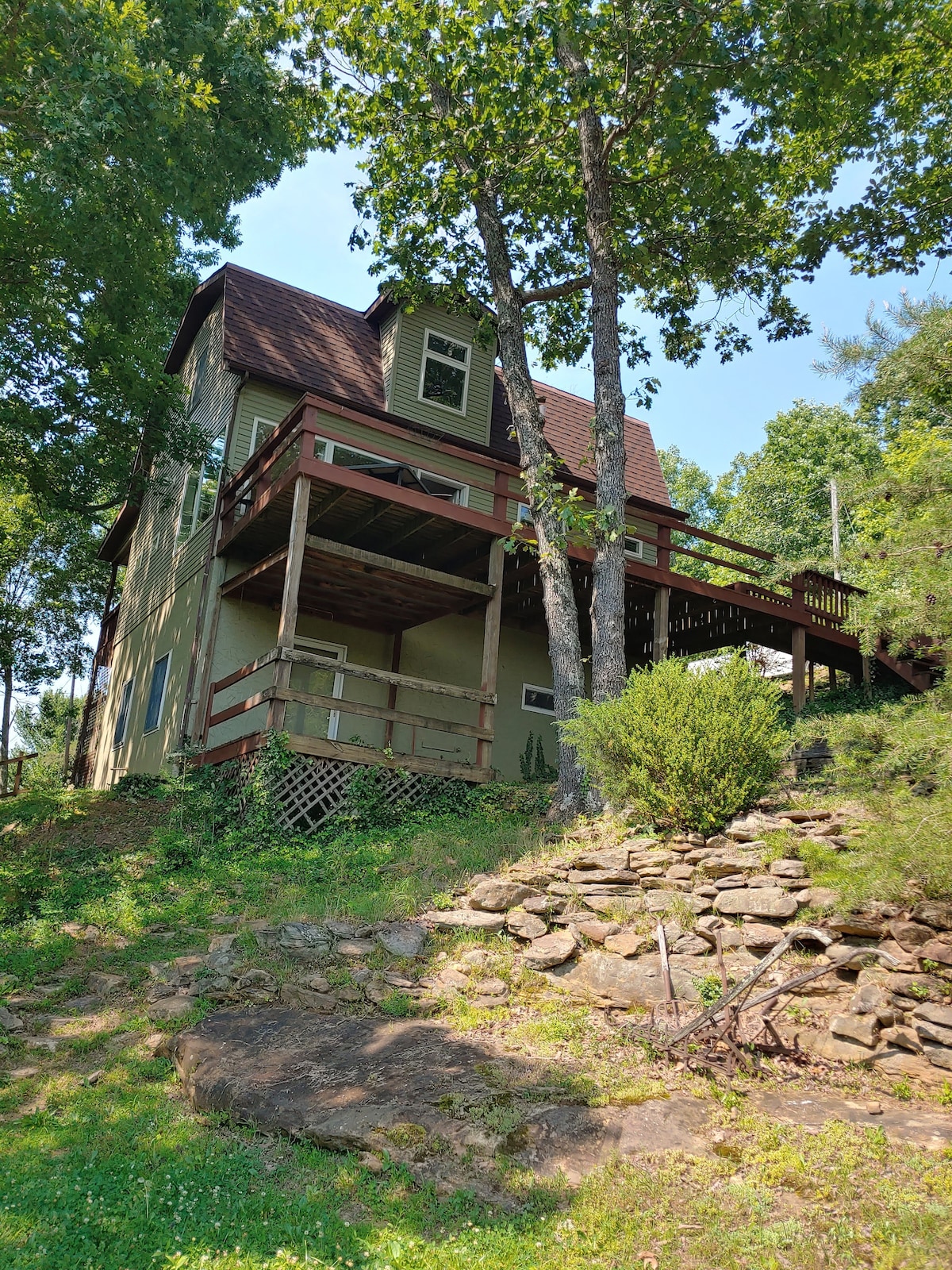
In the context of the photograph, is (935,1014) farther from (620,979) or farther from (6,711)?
(6,711)

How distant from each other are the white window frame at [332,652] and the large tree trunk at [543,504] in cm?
443

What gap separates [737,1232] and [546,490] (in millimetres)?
9055

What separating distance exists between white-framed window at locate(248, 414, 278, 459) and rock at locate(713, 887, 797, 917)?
35.6 ft

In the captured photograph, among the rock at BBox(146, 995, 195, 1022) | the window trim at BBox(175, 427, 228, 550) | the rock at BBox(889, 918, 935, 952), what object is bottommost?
the rock at BBox(146, 995, 195, 1022)

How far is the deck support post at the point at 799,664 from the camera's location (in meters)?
17.0

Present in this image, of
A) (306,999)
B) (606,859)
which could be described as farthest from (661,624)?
→ (306,999)

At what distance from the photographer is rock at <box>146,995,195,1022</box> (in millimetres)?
6547

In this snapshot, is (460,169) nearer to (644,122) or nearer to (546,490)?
(644,122)

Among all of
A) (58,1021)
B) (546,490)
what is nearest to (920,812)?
(58,1021)

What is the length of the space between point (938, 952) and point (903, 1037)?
25.1 inches

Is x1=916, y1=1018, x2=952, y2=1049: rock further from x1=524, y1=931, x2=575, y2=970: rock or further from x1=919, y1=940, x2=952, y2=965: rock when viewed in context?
x1=524, y1=931, x2=575, y2=970: rock

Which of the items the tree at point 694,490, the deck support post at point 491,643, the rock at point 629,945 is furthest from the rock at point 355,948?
the tree at point 694,490

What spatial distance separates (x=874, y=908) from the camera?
20.4 ft

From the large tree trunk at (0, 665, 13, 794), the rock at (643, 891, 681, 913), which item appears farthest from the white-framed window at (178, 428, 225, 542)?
the large tree trunk at (0, 665, 13, 794)
